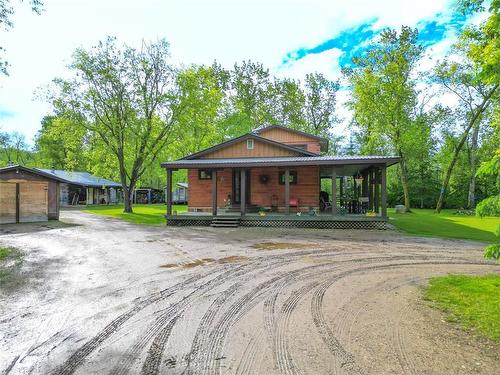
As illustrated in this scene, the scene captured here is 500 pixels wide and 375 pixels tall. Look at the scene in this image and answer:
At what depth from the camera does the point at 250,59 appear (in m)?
39.8

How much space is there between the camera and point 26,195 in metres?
17.5

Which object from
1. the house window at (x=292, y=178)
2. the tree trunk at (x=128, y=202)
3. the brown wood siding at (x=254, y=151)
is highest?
the brown wood siding at (x=254, y=151)

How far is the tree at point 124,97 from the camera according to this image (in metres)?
23.8

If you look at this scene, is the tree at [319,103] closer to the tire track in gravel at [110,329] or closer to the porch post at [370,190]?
the porch post at [370,190]

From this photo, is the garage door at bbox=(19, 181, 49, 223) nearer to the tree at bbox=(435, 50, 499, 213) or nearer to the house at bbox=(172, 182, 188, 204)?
the house at bbox=(172, 182, 188, 204)

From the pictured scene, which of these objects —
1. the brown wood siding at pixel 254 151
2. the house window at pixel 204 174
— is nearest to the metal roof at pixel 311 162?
the house window at pixel 204 174

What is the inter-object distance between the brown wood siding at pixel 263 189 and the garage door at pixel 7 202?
9372 millimetres

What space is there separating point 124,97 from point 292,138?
526 inches

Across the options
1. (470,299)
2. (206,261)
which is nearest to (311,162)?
(206,261)

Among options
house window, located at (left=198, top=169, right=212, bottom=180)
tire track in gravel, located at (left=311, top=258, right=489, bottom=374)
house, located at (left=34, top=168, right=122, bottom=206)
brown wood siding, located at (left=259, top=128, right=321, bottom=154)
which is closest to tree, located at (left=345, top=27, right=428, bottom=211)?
brown wood siding, located at (left=259, top=128, right=321, bottom=154)

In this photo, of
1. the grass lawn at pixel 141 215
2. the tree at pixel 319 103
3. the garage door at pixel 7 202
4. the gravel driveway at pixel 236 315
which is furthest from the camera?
the tree at pixel 319 103

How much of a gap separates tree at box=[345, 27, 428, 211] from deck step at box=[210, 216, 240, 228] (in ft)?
57.1

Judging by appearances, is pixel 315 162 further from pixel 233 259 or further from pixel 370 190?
pixel 233 259

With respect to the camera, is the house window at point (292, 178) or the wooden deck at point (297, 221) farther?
the house window at point (292, 178)
